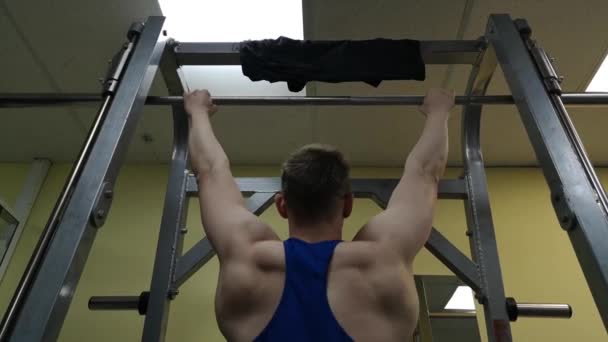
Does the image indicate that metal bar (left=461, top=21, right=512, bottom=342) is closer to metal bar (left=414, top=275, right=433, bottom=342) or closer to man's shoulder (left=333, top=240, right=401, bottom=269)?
man's shoulder (left=333, top=240, right=401, bottom=269)

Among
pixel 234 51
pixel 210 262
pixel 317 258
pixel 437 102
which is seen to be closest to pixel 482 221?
pixel 437 102

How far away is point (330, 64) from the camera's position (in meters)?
1.17

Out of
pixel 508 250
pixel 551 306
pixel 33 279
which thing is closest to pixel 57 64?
pixel 33 279

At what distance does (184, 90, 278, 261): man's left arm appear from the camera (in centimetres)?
73

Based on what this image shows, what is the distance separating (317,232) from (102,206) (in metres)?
0.37

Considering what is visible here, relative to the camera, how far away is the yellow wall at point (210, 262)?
87.5 inches

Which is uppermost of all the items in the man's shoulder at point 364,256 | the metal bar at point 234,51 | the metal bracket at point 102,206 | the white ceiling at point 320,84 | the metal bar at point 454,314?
the white ceiling at point 320,84

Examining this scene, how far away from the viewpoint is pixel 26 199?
2.68 meters

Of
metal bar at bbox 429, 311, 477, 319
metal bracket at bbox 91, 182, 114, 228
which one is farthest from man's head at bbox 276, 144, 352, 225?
metal bar at bbox 429, 311, 477, 319

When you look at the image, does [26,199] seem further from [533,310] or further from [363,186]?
[533,310]

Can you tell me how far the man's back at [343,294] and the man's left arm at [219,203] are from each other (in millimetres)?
48

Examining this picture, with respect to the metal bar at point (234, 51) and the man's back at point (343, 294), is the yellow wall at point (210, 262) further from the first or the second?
the man's back at point (343, 294)

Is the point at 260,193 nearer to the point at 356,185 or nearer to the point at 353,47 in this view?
the point at 356,185

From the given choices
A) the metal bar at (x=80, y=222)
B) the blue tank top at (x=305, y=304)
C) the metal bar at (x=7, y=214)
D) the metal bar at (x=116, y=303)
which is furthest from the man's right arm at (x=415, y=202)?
the metal bar at (x=7, y=214)
